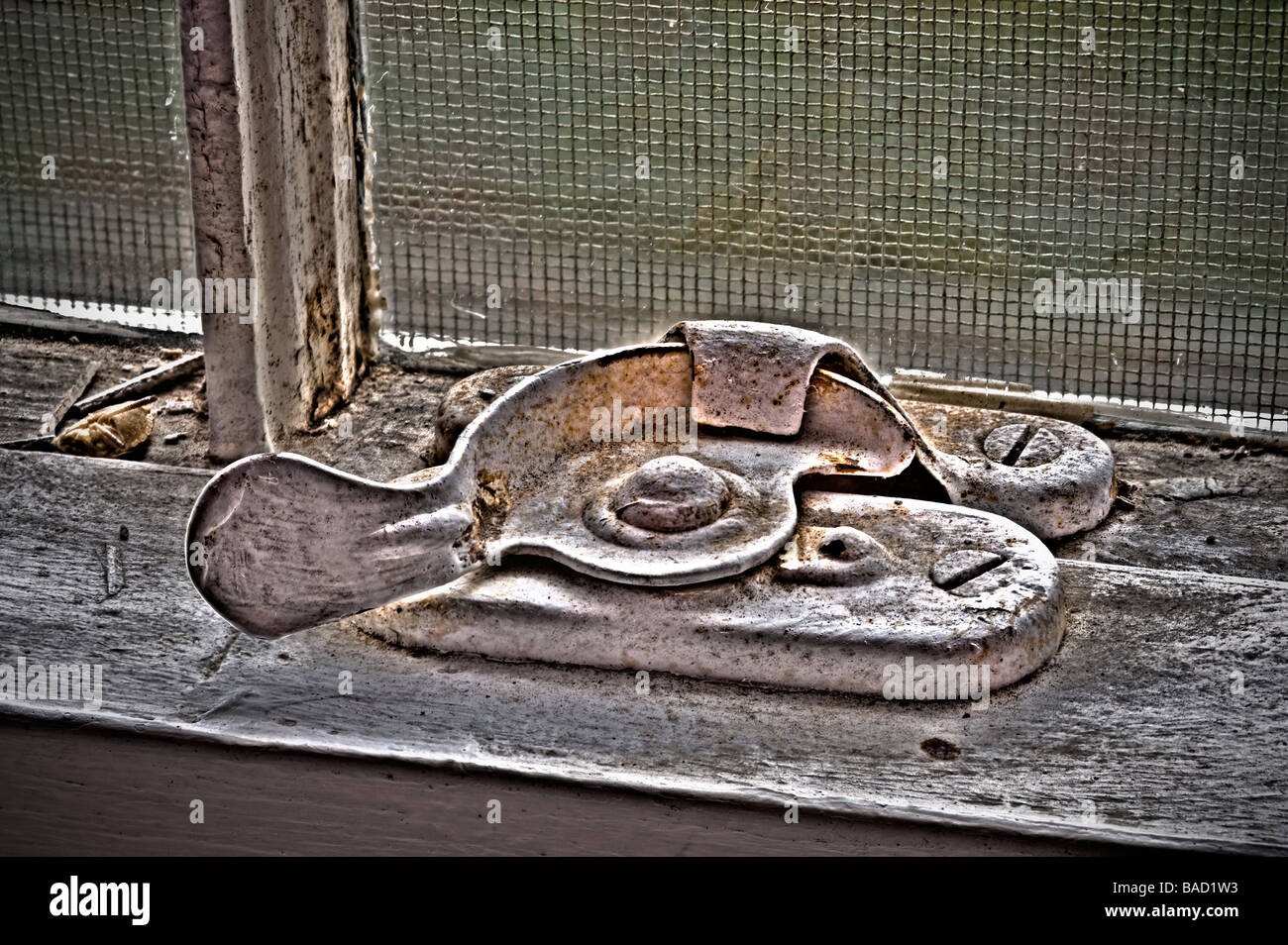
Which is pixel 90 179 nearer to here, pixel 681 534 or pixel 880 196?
pixel 880 196

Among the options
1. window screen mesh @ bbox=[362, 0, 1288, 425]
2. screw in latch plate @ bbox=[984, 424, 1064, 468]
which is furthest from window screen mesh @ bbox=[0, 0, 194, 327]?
screw in latch plate @ bbox=[984, 424, 1064, 468]

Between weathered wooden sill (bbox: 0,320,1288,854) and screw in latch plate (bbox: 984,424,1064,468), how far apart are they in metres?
0.26

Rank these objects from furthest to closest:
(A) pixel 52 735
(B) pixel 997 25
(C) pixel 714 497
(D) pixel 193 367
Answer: (D) pixel 193 367
(B) pixel 997 25
(C) pixel 714 497
(A) pixel 52 735

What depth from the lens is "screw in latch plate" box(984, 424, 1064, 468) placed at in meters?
2.25

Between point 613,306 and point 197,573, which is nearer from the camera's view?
point 197,573

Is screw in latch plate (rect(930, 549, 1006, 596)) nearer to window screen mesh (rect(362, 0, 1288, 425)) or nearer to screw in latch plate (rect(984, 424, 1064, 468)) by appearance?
screw in latch plate (rect(984, 424, 1064, 468))

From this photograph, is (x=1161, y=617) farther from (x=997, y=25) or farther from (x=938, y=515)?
(x=997, y=25)

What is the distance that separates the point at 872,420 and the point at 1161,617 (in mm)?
481

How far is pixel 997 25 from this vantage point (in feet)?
8.27

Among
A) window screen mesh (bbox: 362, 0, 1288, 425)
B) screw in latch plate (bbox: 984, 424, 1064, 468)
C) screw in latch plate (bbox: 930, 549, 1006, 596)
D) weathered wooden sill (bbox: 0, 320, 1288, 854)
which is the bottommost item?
weathered wooden sill (bbox: 0, 320, 1288, 854)

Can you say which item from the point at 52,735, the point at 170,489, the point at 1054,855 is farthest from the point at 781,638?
the point at 170,489

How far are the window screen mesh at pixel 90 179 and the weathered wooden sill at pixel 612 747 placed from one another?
1142 millimetres

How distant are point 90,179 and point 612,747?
207 cm

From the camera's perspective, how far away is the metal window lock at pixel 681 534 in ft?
5.99
